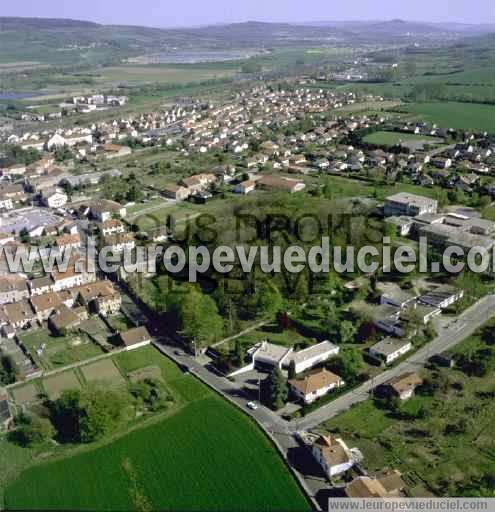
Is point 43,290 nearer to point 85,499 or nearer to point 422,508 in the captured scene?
point 85,499

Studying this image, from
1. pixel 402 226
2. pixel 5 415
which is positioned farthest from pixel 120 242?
pixel 402 226

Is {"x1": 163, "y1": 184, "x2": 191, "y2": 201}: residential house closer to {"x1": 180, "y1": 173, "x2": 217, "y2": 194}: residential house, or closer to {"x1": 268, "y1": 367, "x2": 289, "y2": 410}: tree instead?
{"x1": 180, "y1": 173, "x2": 217, "y2": 194}: residential house

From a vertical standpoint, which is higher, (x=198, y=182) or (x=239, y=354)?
(x=198, y=182)

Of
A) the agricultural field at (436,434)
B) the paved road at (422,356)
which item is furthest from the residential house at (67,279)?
the agricultural field at (436,434)

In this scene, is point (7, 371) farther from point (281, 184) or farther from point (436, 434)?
point (281, 184)

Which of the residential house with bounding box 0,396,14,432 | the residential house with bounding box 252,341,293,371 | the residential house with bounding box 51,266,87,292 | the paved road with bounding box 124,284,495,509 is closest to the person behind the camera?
the paved road with bounding box 124,284,495,509

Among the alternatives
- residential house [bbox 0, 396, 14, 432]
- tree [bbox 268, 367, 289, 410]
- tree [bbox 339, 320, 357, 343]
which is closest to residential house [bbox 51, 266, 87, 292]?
residential house [bbox 0, 396, 14, 432]
